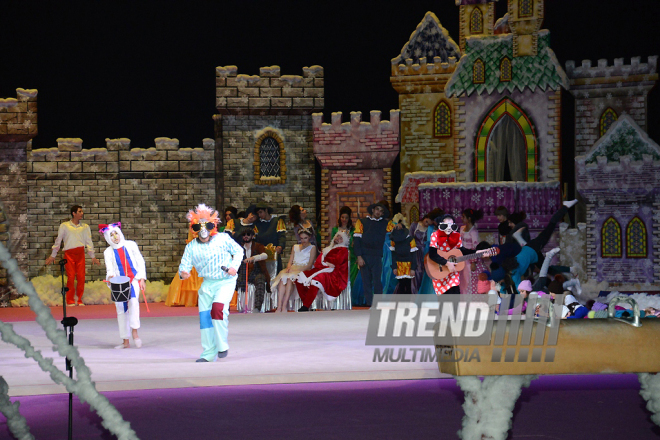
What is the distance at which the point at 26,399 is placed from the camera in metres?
6.10

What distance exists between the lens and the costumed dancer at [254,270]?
11.4 m

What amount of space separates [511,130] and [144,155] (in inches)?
275

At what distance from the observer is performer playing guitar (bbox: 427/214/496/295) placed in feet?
26.9

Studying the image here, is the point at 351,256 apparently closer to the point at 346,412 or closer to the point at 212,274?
the point at 212,274

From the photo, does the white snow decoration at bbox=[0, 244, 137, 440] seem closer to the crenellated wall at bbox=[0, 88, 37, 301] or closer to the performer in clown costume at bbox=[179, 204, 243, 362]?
the performer in clown costume at bbox=[179, 204, 243, 362]

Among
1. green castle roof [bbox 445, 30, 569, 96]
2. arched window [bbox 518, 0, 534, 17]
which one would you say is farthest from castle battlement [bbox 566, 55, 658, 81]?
arched window [bbox 518, 0, 534, 17]

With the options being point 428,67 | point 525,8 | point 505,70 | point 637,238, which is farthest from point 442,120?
point 637,238

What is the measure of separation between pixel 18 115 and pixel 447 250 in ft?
33.5

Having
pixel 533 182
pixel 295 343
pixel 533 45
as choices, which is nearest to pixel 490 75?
pixel 533 45

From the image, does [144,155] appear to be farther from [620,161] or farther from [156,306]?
[620,161]

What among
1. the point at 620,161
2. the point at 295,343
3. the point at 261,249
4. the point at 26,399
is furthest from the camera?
the point at 620,161

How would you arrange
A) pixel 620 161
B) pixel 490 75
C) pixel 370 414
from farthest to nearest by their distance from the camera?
pixel 490 75 → pixel 620 161 → pixel 370 414

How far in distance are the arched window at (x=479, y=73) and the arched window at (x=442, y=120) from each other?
1488mm

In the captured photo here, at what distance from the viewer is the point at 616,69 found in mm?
15648
